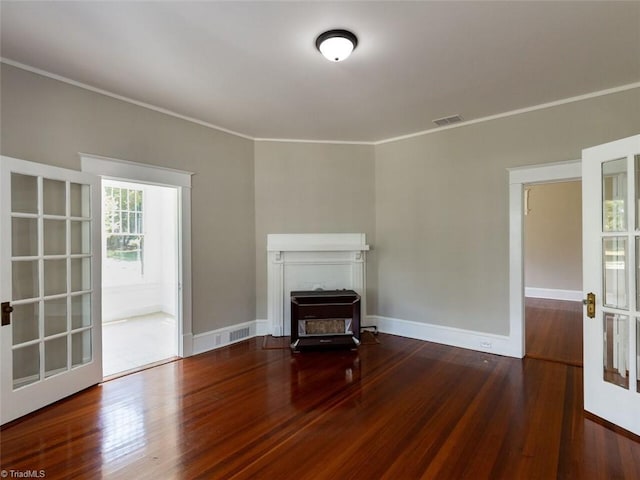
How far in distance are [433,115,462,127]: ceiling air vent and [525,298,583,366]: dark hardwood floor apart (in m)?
2.91

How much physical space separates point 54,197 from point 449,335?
450 cm

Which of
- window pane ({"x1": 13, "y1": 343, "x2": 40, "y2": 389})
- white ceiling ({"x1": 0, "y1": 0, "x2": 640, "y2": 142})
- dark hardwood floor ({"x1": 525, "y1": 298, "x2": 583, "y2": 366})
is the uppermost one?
white ceiling ({"x1": 0, "y1": 0, "x2": 640, "y2": 142})

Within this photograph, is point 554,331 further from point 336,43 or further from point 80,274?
point 80,274

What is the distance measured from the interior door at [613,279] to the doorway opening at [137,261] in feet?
16.5

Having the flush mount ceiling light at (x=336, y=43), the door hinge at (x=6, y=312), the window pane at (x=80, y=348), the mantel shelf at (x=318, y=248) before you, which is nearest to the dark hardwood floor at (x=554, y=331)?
the mantel shelf at (x=318, y=248)

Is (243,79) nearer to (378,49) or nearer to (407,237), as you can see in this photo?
(378,49)

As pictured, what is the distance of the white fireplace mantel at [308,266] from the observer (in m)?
4.54

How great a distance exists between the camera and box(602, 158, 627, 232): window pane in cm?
240

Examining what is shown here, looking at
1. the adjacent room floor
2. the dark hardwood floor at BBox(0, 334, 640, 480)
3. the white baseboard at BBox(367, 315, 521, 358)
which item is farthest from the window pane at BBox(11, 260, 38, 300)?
the white baseboard at BBox(367, 315, 521, 358)

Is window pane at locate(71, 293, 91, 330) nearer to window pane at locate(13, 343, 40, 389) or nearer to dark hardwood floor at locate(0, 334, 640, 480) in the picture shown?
window pane at locate(13, 343, 40, 389)

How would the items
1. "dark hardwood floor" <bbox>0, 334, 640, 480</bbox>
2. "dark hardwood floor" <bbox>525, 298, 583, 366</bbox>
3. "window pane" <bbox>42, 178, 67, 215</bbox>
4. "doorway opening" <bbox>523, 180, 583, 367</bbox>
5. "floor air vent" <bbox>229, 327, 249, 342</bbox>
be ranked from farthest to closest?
"doorway opening" <bbox>523, 180, 583, 367</bbox>
"floor air vent" <bbox>229, 327, 249, 342</bbox>
"dark hardwood floor" <bbox>525, 298, 583, 366</bbox>
"window pane" <bbox>42, 178, 67, 215</bbox>
"dark hardwood floor" <bbox>0, 334, 640, 480</bbox>

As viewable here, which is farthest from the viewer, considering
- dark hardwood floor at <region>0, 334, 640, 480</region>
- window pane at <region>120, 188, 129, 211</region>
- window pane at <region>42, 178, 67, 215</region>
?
window pane at <region>120, 188, 129, 211</region>

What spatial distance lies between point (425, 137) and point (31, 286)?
14.8 feet

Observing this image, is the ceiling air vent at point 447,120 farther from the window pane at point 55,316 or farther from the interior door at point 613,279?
the window pane at point 55,316
